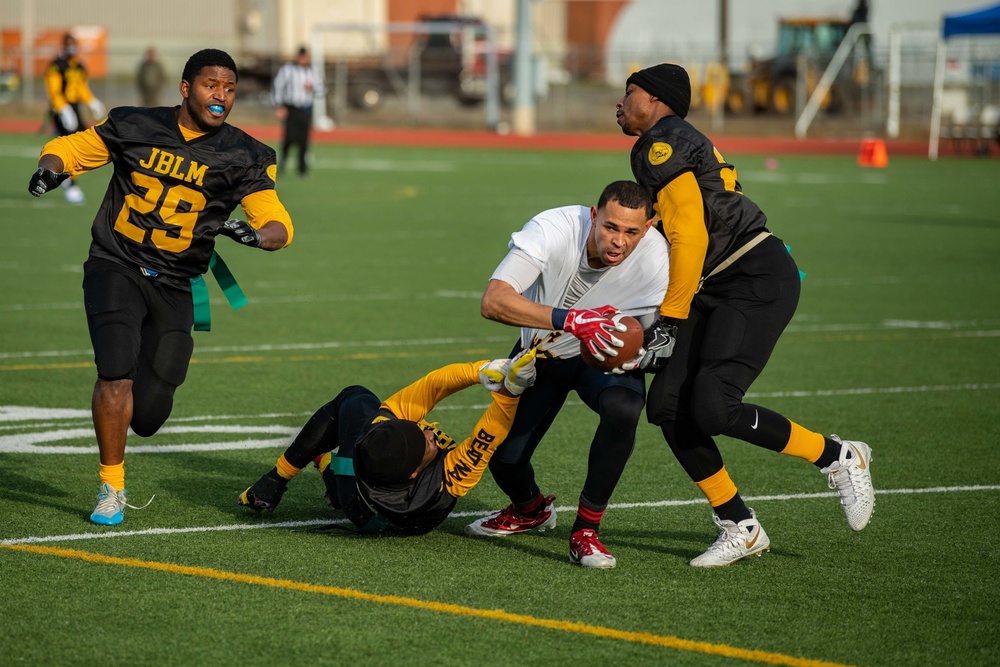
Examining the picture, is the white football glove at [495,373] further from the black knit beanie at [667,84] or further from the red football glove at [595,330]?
the black knit beanie at [667,84]

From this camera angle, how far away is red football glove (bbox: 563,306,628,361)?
17.9 feet

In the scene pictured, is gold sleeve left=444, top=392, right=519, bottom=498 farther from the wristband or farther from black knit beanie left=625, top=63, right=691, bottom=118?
black knit beanie left=625, top=63, right=691, bottom=118

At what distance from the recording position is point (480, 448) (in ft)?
20.0

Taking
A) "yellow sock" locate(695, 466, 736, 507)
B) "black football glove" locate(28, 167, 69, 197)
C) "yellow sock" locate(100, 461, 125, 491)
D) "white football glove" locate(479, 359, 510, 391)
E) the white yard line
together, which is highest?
"black football glove" locate(28, 167, 69, 197)

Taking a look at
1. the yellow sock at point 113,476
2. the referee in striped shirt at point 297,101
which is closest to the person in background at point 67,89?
the referee in striped shirt at point 297,101

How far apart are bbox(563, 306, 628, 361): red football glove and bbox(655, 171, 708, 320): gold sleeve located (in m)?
0.34

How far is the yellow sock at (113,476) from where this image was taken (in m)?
6.43

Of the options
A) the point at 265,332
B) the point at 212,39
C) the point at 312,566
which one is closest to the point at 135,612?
the point at 312,566

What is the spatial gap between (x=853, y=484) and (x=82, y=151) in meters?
3.64

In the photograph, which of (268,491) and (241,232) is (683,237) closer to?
(241,232)

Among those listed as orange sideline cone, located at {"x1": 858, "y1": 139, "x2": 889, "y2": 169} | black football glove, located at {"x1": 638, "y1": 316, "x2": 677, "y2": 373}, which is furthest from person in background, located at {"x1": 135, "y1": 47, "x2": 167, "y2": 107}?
black football glove, located at {"x1": 638, "y1": 316, "x2": 677, "y2": 373}

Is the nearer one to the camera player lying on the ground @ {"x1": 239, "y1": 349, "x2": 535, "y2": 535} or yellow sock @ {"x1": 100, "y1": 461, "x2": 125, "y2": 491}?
player lying on the ground @ {"x1": 239, "y1": 349, "x2": 535, "y2": 535}

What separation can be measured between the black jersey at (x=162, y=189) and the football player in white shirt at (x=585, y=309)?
5.19 feet

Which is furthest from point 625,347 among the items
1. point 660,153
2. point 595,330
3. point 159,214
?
point 159,214
